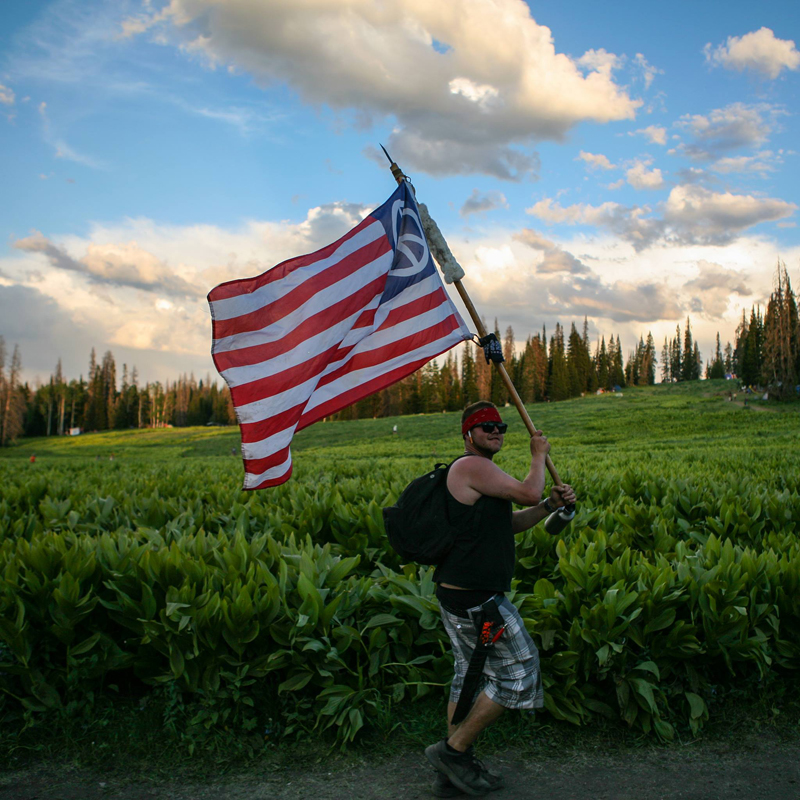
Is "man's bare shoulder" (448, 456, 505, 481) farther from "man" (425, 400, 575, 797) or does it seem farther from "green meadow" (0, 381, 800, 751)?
"green meadow" (0, 381, 800, 751)

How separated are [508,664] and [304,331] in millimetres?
2404

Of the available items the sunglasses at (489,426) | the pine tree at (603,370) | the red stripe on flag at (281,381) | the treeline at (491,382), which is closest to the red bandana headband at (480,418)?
the sunglasses at (489,426)

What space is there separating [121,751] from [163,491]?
6.09 meters

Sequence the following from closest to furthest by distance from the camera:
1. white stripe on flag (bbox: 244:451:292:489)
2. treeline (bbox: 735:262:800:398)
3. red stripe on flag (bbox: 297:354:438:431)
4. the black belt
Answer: the black belt → white stripe on flag (bbox: 244:451:292:489) → red stripe on flag (bbox: 297:354:438:431) → treeline (bbox: 735:262:800:398)

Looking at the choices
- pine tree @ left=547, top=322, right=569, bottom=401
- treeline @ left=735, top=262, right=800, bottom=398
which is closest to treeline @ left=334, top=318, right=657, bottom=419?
pine tree @ left=547, top=322, right=569, bottom=401

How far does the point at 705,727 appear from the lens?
A: 165 inches

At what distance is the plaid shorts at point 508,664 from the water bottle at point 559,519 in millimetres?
636

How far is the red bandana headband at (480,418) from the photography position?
11.9 ft

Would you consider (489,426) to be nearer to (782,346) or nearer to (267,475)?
(267,475)

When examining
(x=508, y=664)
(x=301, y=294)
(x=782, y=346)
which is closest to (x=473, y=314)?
(x=301, y=294)

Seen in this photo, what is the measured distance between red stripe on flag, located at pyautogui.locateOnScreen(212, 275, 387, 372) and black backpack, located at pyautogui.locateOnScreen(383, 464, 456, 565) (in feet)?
4.37

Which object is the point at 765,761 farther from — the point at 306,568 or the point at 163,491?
the point at 163,491

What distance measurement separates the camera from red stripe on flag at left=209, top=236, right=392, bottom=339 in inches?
168

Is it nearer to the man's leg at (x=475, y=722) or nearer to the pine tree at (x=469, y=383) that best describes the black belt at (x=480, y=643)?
the man's leg at (x=475, y=722)
